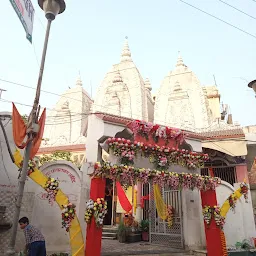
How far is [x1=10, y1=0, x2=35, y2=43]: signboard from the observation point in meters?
4.36

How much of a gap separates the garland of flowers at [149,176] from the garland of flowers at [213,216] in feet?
2.34

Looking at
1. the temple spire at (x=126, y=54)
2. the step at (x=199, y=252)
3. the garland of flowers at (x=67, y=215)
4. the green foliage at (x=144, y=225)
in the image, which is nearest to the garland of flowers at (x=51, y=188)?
the garland of flowers at (x=67, y=215)

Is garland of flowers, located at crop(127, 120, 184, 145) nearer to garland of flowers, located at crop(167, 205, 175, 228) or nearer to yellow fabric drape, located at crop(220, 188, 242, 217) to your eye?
yellow fabric drape, located at crop(220, 188, 242, 217)

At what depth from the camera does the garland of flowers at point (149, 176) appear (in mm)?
7059

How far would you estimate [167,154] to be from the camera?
8391 mm

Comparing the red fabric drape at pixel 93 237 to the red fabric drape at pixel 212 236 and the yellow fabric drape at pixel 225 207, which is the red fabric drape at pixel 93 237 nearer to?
the red fabric drape at pixel 212 236

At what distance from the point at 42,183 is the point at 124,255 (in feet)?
12.3

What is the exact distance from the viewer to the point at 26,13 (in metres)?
4.69

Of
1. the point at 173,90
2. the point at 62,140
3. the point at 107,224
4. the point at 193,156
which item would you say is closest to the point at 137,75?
the point at 173,90

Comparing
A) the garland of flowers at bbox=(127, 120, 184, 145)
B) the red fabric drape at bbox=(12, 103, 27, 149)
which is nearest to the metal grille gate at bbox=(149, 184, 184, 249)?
the garland of flowers at bbox=(127, 120, 184, 145)

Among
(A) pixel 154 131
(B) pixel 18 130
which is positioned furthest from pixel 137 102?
(B) pixel 18 130

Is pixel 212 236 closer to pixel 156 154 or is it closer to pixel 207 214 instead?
pixel 207 214

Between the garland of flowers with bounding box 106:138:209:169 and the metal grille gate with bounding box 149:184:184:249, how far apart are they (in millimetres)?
2036

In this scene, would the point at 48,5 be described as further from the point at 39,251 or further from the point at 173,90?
the point at 173,90
